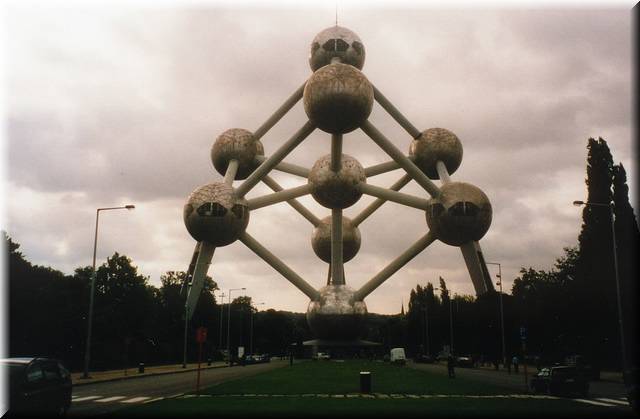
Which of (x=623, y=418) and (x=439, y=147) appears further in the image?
(x=439, y=147)

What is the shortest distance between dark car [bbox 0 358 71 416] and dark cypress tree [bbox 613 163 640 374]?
1042 inches

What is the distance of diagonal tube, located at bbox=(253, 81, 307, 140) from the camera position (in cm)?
3609

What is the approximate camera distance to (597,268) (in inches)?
1455

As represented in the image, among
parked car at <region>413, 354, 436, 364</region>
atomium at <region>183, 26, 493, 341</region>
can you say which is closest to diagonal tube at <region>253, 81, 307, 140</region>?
atomium at <region>183, 26, 493, 341</region>

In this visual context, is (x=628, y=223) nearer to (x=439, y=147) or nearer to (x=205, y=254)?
(x=439, y=147)

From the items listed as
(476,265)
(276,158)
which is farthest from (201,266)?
(476,265)

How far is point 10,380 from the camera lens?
41.8ft

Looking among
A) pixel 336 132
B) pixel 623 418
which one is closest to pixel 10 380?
pixel 623 418

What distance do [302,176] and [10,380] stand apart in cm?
2598

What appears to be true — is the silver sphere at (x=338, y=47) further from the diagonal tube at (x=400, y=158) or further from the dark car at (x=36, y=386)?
the dark car at (x=36, y=386)

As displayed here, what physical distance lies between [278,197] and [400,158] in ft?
23.2

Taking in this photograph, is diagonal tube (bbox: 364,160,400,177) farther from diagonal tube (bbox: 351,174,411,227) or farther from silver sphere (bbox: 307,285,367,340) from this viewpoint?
silver sphere (bbox: 307,285,367,340)

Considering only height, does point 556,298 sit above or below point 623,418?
above

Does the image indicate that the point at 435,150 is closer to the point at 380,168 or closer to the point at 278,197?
the point at 380,168
